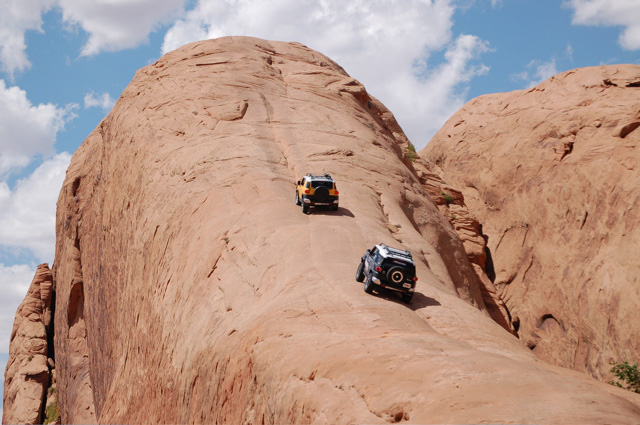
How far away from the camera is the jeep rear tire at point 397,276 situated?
1334 cm

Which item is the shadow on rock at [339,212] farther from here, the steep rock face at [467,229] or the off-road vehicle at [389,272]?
the steep rock face at [467,229]

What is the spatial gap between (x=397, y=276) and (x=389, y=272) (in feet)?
1.04

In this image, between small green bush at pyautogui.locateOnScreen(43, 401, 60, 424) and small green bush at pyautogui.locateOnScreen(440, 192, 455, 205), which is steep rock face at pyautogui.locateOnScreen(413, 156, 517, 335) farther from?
small green bush at pyautogui.locateOnScreen(43, 401, 60, 424)

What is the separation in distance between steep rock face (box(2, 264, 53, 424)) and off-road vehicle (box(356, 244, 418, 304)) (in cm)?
2472

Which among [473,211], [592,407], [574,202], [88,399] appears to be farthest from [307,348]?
[473,211]

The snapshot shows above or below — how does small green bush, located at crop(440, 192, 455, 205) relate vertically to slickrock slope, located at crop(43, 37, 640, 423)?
above

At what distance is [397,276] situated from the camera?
44.3 feet

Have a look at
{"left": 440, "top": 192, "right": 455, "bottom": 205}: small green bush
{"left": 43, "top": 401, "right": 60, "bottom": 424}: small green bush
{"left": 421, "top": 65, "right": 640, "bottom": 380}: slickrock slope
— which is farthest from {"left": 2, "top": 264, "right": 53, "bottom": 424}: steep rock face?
{"left": 421, "top": 65, "right": 640, "bottom": 380}: slickrock slope

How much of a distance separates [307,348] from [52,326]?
3050 centimetres

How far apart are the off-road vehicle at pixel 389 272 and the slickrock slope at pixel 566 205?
16.6m

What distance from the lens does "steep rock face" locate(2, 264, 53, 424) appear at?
3262 cm

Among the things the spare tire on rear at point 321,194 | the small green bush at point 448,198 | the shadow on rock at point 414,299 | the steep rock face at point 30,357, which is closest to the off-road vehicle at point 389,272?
the shadow on rock at point 414,299

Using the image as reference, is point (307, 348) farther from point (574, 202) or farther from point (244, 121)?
point (574, 202)

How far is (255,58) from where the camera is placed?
30938 millimetres
